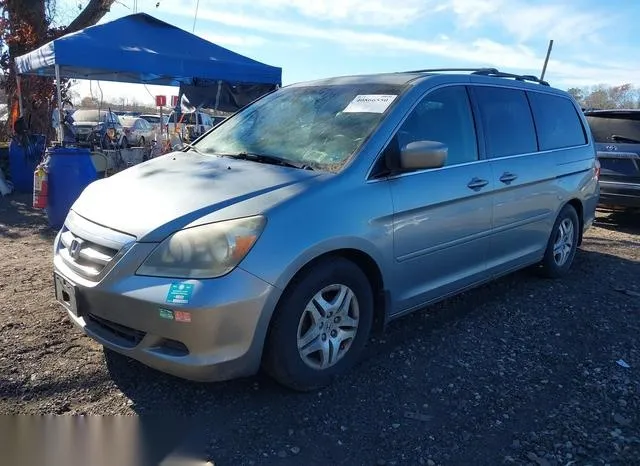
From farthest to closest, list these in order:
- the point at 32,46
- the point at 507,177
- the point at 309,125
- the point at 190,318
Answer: the point at 32,46 < the point at 507,177 < the point at 309,125 < the point at 190,318

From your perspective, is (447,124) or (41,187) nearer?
(447,124)

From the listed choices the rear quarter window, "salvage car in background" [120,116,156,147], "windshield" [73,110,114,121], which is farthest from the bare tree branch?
the rear quarter window

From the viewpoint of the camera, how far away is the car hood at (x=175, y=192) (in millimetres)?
2754

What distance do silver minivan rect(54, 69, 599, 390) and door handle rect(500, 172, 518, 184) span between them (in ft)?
0.06

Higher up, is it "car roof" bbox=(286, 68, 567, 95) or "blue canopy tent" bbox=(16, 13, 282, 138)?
"blue canopy tent" bbox=(16, 13, 282, 138)

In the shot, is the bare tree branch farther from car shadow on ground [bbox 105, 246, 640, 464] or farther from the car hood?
car shadow on ground [bbox 105, 246, 640, 464]

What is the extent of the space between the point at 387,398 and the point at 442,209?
1.28 metres

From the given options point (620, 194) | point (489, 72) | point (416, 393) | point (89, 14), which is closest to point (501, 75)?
point (489, 72)

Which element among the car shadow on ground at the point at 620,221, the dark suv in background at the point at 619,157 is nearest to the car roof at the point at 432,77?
the dark suv in background at the point at 619,157

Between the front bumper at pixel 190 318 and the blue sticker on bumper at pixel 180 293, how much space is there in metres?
0.01

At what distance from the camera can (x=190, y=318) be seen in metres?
2.52

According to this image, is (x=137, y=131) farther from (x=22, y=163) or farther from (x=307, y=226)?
(x=307, y=226)

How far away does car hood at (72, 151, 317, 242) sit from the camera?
108 inches

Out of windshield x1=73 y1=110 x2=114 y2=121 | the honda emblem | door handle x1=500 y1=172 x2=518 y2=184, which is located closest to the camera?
the honda emblem
